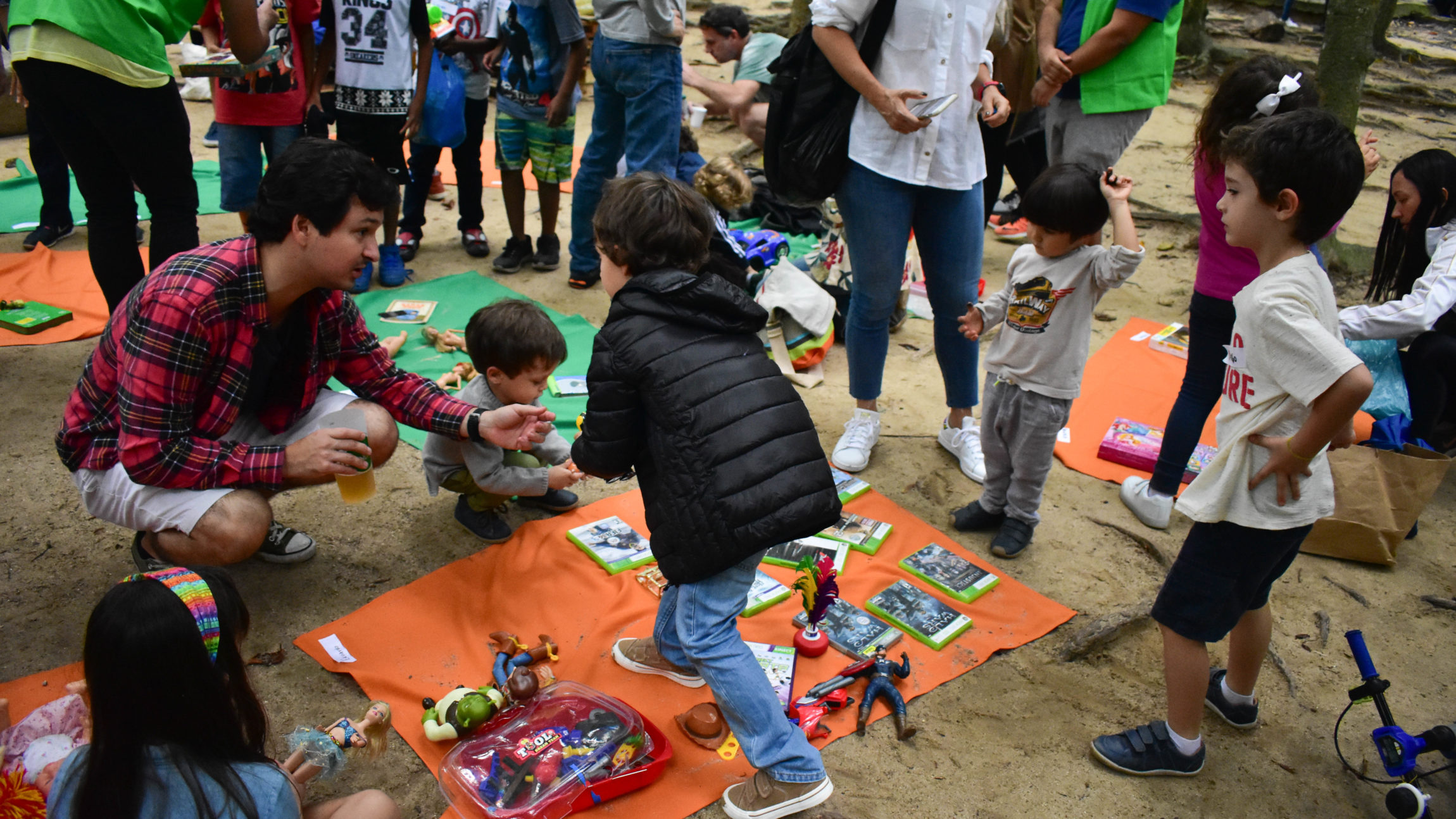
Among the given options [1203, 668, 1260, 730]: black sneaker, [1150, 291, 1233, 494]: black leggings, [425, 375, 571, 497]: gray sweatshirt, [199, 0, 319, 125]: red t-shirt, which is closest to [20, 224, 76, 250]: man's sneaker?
[199, 0, 319, 125]: red t-shirt

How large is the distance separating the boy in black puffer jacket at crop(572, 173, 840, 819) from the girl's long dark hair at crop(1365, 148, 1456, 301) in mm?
2795

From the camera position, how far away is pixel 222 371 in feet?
7.70

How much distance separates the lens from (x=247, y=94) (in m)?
4.06

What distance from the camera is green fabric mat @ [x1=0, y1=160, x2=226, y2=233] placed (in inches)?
204

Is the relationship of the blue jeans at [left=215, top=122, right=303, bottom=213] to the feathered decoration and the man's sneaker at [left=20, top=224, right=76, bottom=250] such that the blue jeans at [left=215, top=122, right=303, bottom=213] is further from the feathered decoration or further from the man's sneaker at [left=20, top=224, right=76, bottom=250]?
the feathered decoration

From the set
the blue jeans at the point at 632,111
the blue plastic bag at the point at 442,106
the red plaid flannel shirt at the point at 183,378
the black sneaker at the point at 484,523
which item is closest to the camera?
the red plaid flannel shirt at the point at 183,378

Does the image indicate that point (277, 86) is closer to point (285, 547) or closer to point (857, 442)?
point (285, 547)

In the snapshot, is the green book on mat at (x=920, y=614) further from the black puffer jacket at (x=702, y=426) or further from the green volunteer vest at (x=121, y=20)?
the green volunteer vest at (x=121, y=20)

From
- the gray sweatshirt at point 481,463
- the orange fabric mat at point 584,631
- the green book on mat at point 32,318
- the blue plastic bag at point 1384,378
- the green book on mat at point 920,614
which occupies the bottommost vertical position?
the orange fabric mat at point 584,631

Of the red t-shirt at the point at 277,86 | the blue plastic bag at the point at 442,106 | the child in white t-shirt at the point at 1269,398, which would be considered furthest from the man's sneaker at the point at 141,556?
the blue plastic bag at the point at 442,106

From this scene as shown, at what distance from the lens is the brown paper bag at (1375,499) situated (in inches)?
122

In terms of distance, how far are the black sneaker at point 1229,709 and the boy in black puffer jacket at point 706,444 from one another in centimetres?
118

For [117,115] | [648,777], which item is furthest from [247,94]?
[648,777]

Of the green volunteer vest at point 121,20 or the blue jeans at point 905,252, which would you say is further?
the blue jeans at point 905,252
